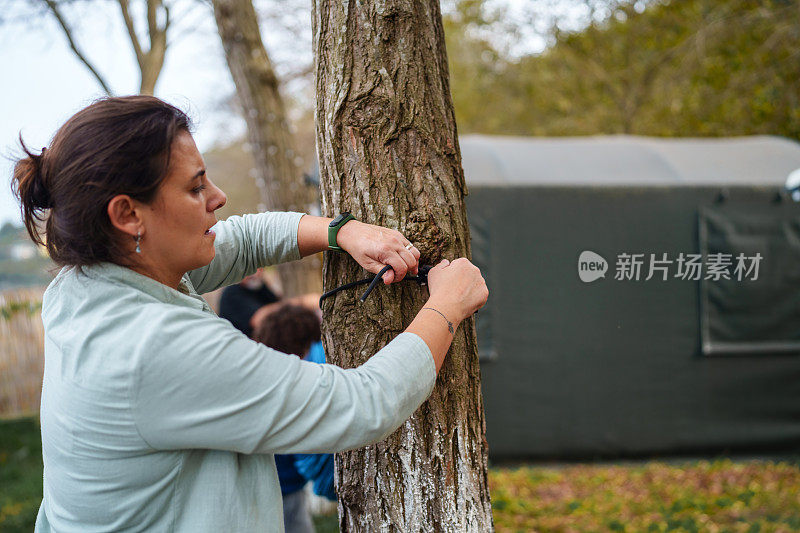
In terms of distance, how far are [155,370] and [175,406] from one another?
71 mm

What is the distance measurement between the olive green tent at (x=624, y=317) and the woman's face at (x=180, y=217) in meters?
4.40

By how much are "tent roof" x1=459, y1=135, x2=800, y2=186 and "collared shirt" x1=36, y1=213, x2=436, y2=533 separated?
4603 mm

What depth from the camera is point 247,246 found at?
5.91ft

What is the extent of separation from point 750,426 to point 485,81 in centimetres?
912

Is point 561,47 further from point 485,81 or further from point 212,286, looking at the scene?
point 212,286

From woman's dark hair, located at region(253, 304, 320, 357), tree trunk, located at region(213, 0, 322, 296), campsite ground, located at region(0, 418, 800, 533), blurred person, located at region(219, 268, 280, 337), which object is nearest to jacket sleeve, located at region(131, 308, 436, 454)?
woman's dark hair, located at region(253, 304, 320, 357)

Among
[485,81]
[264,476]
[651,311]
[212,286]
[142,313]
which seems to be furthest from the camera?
[485,81]

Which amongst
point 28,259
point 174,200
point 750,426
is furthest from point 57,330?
point 28,259

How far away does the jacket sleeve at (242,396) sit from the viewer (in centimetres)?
113

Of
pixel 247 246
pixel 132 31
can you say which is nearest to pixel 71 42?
pixel 132 31

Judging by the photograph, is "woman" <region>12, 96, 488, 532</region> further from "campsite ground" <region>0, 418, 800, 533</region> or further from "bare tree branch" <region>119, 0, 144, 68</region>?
"bare tree branch" <region>119, 0, 144, 68</region>

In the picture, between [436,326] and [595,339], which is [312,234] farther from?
[595,339]

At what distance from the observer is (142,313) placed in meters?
1.18

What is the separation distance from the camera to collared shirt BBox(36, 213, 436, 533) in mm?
1136
